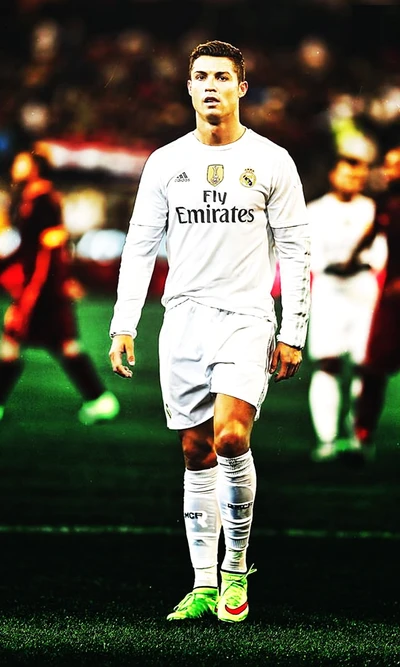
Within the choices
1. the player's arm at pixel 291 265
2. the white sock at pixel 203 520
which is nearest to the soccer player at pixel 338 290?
the white sock at pixel 203 520

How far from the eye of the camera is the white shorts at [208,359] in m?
3.80

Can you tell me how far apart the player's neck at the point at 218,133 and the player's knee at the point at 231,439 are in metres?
0.84

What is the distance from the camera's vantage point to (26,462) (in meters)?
6.11

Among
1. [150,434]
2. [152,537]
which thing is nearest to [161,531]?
[152,537]

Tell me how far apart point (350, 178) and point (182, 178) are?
8.14ft

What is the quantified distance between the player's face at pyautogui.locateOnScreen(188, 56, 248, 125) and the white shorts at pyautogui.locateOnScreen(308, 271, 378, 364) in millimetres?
2429

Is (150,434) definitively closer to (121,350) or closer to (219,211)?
(121,350)

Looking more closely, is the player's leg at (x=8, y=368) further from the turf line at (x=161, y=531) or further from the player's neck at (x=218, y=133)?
the player's neck at (x=218, y=133)

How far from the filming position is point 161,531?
5.53 metres

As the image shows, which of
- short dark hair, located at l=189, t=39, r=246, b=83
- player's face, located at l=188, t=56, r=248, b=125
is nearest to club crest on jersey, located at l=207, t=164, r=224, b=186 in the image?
player's face, located at l=188, t=56, r=248, b=125

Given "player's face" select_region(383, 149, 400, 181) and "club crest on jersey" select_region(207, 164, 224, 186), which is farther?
"player's face" select_region(383, 149, 400, 181)

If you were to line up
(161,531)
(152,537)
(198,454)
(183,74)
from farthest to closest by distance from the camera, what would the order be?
(183,74) → (161,531) → (152,537) → (198,454)

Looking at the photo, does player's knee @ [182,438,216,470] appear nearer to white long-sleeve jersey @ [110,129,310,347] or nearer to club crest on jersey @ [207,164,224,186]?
white long-sleeve jersey @ [110,129,310,347]

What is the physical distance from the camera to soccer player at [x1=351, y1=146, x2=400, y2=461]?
6070mm
